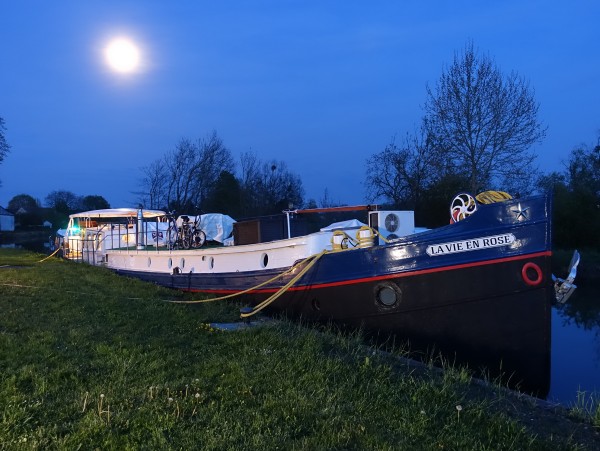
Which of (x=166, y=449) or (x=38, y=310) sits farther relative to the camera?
(x=38, y=310)

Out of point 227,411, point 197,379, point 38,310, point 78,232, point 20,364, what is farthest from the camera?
point 78,232

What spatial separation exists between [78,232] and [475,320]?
1868cm

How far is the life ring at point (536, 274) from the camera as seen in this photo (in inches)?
284

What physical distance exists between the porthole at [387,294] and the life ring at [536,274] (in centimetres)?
188

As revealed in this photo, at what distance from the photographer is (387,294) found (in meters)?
8.23

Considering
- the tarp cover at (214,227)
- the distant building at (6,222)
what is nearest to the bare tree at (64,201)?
the distant building at (6,222)

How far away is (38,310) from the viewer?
333 inches

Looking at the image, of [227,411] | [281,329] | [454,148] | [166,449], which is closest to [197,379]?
[227,411]

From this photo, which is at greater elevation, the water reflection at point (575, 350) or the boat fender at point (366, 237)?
the boat fender at point (366, 237)

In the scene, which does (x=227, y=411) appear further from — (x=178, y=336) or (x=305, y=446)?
(x=178, y=336)

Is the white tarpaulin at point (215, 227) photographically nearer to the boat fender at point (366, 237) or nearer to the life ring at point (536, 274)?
the boat fender at point (366, 237)

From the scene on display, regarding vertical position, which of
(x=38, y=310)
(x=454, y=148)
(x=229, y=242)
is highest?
(x=454, y=148)

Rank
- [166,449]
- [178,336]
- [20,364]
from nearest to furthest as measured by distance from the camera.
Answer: [166,449] < [20,364] < [178,336]

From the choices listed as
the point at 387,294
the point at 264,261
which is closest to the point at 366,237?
the point at 387,294
